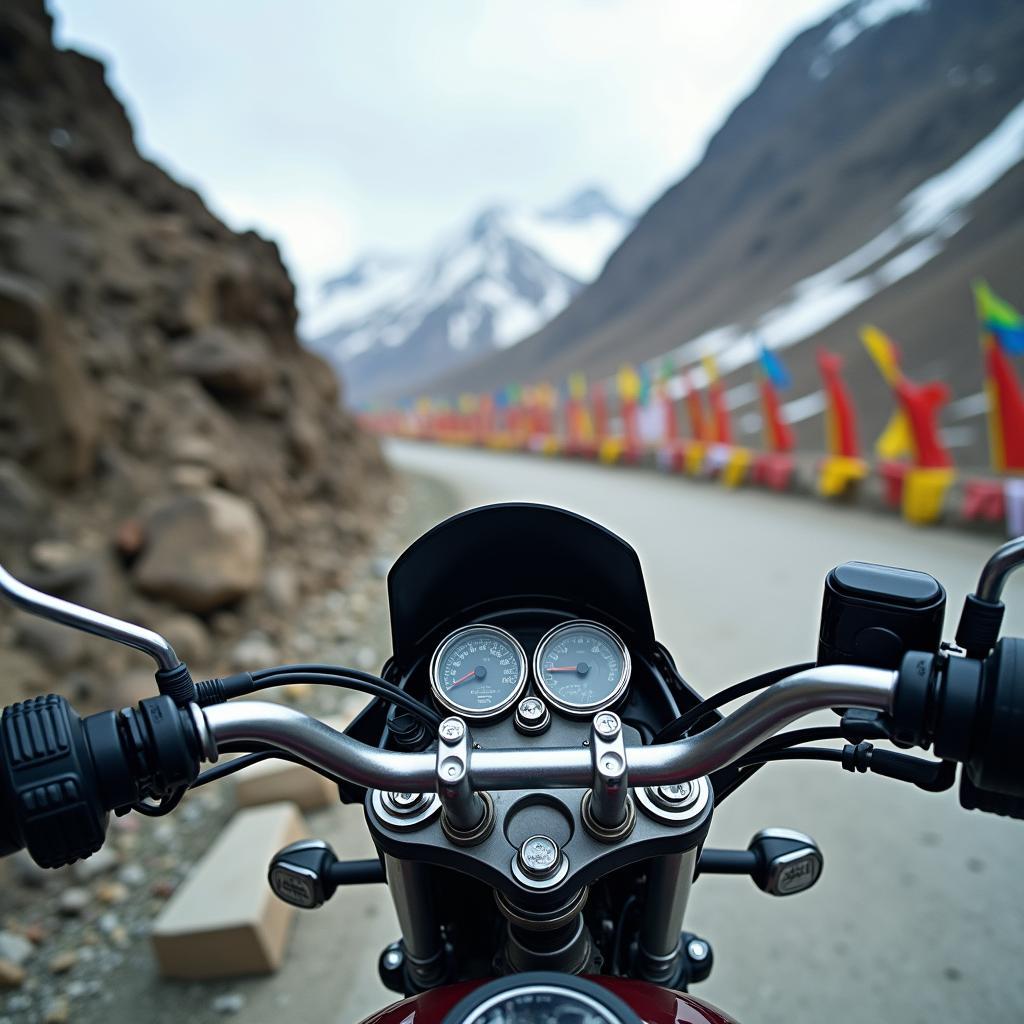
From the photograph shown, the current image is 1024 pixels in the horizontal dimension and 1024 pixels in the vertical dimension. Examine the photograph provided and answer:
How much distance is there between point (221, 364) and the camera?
6.58m

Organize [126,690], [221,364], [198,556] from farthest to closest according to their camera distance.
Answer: [221,364]
[198,556]
[126,690]

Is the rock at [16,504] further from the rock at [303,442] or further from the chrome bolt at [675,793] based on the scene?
the chrome bolt at [675,793]

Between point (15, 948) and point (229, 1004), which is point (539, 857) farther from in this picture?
point (15, 948)

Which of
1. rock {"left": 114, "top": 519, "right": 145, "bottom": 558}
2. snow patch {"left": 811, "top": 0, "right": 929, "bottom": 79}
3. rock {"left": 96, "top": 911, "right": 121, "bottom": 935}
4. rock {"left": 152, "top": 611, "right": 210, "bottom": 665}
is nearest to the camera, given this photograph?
rock {"left": 96, "top": 911, "right": 121, "bottom": 935}

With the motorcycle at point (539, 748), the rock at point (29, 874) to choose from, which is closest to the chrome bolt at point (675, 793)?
the motorcycle at point (539, 748)

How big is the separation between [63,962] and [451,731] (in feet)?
7.51

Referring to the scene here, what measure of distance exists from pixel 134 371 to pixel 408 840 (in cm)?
595

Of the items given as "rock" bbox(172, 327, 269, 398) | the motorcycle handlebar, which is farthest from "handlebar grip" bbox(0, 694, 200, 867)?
"rock" bbox(172, 327, 269, 398)

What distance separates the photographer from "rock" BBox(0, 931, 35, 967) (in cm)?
235

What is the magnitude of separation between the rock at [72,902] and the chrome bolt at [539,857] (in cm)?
246

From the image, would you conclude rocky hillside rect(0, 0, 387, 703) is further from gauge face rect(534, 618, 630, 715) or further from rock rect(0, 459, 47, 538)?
gauge face rect(534, 618, 630, 715)

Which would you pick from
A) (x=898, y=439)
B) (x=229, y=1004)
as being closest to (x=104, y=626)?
(x=229, y=1004)

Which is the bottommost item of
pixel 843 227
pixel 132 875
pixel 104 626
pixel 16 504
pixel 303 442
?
pixel 132 875

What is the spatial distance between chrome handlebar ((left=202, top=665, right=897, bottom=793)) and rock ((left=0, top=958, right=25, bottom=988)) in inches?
83.1
